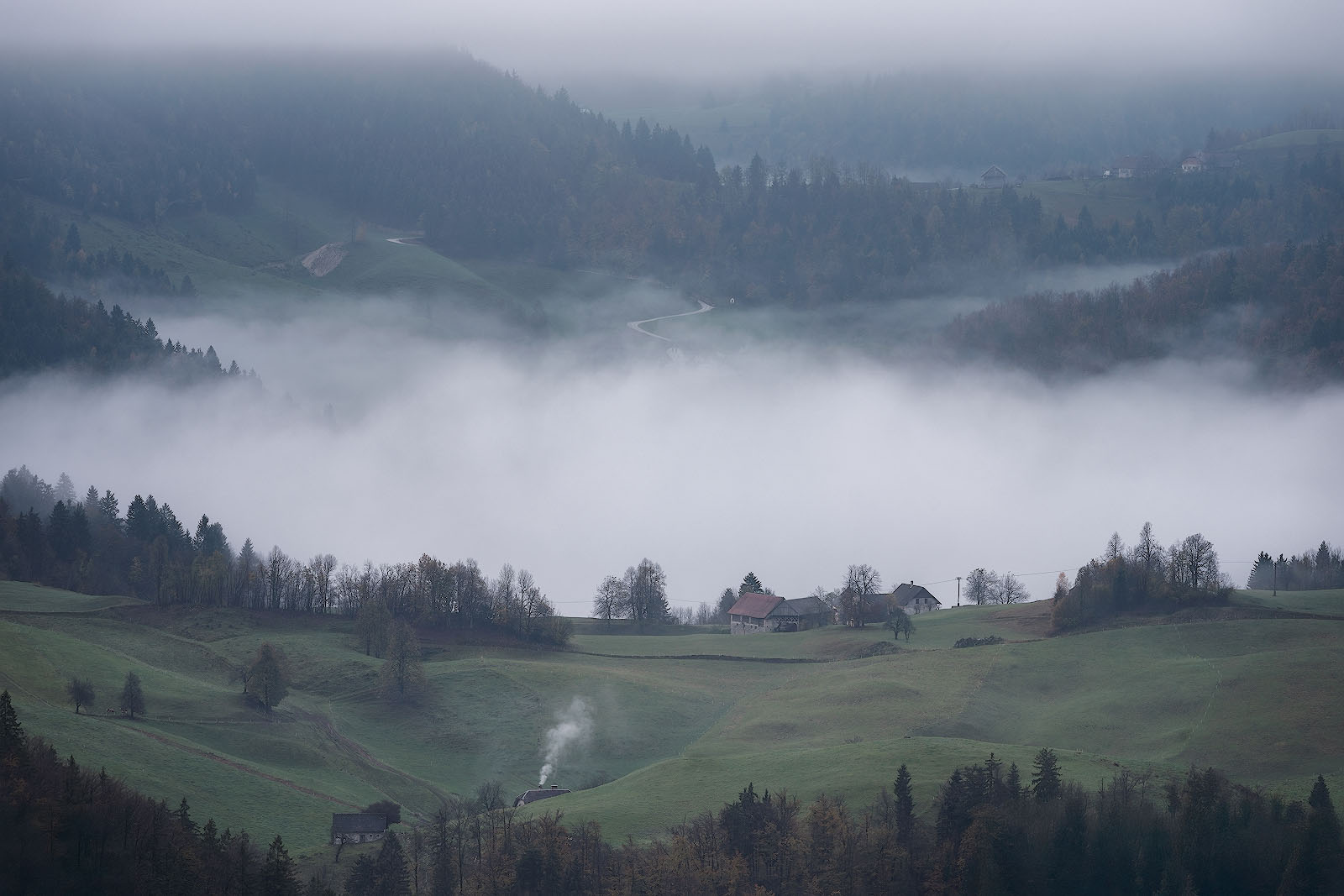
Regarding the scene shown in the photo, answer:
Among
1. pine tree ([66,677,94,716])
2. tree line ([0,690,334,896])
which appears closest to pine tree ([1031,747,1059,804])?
tree line ([0,690,334,896])

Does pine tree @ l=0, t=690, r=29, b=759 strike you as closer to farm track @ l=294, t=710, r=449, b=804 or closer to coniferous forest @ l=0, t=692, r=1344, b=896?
coniferous forest @ l=0, t=692, r=1344, b=896

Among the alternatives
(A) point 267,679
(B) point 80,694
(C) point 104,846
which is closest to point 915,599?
(A) point 267,679

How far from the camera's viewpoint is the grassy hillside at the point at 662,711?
84.7 metres

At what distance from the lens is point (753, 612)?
14712cm

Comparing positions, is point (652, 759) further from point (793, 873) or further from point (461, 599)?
point (461, 599)

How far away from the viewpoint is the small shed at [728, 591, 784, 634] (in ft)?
475

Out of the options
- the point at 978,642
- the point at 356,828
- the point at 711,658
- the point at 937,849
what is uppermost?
the point at 978,642

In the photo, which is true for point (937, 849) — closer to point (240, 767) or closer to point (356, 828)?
point (356, 828)

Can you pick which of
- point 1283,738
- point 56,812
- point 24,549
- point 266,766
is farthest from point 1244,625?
point 24,549

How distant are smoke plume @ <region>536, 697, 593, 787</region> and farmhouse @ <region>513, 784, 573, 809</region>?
13.4 ft

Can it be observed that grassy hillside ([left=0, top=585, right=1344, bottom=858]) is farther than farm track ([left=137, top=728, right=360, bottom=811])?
No

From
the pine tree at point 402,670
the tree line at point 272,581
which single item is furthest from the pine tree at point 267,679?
the tree line at point 272,581

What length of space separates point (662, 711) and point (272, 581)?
45102 mm

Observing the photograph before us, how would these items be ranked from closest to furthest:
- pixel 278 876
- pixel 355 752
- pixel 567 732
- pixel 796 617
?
pixel 278 876 → pixel 355 752 → pixel 567 732 → pixel 796 617
